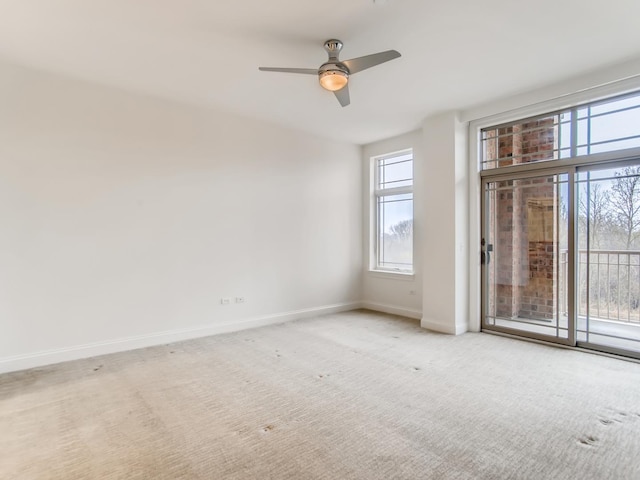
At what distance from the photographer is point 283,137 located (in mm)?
5297

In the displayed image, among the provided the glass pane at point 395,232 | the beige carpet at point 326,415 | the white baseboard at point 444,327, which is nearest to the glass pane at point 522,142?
the glass pane at point 395,232

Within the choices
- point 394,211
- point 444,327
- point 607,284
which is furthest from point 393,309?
point 607,284

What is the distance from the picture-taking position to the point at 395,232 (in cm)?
602

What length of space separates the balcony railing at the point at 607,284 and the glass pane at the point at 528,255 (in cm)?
13

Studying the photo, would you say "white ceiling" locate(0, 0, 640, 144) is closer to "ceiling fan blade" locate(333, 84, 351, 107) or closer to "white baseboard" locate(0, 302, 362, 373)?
"ceiling fan blade" locate(333, 84, 351, 107)

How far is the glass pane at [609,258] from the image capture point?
3574mm

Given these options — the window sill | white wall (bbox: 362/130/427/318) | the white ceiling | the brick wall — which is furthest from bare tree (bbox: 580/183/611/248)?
the window sill

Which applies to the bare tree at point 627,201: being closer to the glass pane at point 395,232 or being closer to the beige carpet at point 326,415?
the beige carpet at point 326,415

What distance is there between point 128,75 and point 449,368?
14.4 ft

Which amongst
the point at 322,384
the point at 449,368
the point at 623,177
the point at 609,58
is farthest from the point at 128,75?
the point at 623,177

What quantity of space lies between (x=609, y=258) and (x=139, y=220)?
5.22m

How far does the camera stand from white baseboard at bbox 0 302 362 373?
341 cm

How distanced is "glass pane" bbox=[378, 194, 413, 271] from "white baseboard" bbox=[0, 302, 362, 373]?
1.68 meters

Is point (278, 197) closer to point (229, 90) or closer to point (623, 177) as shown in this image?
point (229, 90)
